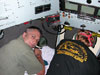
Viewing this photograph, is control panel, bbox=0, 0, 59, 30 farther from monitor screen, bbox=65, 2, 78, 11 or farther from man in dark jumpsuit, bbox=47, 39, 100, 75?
man in dark jumpsuit, bbox=47, 39, 100, 75

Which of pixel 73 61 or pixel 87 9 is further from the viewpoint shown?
pixel 87 9

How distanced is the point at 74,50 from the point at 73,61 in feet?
0.31

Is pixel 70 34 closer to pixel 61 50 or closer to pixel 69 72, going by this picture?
pixel 61 50

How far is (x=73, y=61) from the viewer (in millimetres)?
1125

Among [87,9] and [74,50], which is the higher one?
[87,9]

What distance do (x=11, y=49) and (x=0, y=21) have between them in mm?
317

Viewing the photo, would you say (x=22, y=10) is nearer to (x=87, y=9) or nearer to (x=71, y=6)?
(x=71, y=6)

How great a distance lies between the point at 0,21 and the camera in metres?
1.27

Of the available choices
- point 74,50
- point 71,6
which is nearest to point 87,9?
point 71,6

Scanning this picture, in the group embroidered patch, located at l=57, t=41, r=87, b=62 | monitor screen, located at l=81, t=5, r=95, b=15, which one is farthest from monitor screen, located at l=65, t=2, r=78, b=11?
embroidered patch, located at l=57, t=41, r=87, b=62

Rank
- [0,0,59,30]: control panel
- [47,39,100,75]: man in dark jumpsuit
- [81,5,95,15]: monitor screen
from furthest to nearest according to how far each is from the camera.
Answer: [81,5,95,15]: monitor screen → [0,0,59,30]: control panel → [47,39,100,75]: man in dark jumpsuit

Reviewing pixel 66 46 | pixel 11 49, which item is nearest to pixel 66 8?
pixel 66 46

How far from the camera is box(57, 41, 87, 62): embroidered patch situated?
1132mm

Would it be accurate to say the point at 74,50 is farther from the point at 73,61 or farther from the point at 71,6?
the point at 71,6
